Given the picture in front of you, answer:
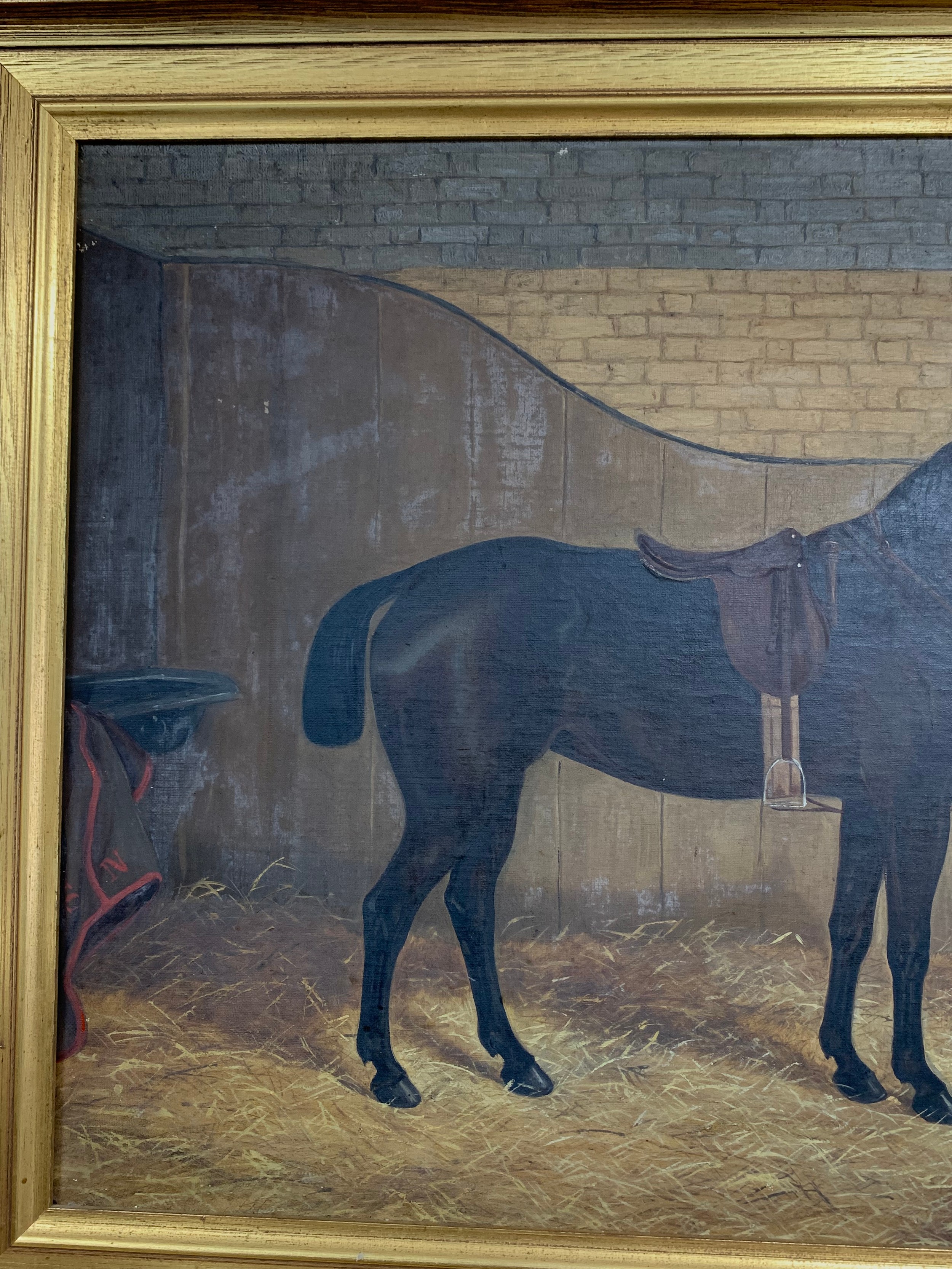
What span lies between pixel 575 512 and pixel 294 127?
105 centimetres

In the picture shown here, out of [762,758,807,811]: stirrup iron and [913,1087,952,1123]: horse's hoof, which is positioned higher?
[762,758,807,811]: stirrup iron

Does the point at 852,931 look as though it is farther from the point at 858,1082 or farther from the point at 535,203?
the point at 535,203

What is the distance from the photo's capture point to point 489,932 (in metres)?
1.94

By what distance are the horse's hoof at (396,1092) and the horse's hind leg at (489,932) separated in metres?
0.18

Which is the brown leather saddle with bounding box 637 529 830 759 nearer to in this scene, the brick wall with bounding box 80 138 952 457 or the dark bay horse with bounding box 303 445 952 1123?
the dark bay horse with bounding box 303 445 952 1123

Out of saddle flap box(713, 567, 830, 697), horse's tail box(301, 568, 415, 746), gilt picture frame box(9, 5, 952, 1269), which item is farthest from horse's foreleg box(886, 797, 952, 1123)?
horse's tail box(301, 568, 415, 746)

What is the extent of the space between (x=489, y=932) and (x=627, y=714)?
0.55m

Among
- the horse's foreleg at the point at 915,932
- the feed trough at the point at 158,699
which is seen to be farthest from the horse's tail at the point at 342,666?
the horse's foreleg at the point at 915,932

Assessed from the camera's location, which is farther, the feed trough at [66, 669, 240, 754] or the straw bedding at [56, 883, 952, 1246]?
the feed trough at [66, 669, 240, 754]

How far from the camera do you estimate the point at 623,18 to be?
1.94m

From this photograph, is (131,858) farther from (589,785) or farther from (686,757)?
(686,757)

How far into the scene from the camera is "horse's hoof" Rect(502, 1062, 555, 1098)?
1900 mm

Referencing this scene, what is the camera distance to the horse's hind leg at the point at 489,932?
1907 mm

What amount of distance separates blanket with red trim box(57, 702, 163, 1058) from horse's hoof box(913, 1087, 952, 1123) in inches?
64.9
